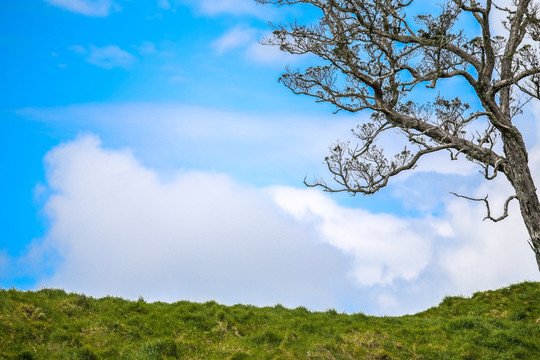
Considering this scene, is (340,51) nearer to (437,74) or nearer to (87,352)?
(437,74)

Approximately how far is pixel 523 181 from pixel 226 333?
1151cm

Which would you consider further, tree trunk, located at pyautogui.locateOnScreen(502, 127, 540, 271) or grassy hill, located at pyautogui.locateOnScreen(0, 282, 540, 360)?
tree trunk, located at pyautogui.locateOnScreen(502, 127, 540, 271)

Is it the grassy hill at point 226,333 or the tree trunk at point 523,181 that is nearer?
the grassy hill at point 226,333

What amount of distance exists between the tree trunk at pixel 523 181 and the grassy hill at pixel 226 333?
3.34 meters

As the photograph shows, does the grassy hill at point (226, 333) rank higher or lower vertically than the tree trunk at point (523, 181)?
lower

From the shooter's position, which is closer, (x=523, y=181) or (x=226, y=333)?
(x=226, y=333)

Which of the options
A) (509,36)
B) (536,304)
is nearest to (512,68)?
(509,36)

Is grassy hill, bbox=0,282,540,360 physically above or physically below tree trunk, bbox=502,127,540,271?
below

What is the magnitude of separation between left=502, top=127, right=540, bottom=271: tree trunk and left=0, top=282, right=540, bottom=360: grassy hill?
3.34m

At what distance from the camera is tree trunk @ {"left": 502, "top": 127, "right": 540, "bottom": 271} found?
18.2 meters

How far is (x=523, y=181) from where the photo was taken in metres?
18.6

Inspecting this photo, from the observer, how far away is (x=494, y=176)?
62.0 feet

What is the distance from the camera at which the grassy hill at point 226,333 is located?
46.3ft

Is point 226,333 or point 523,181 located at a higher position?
point 523,181
